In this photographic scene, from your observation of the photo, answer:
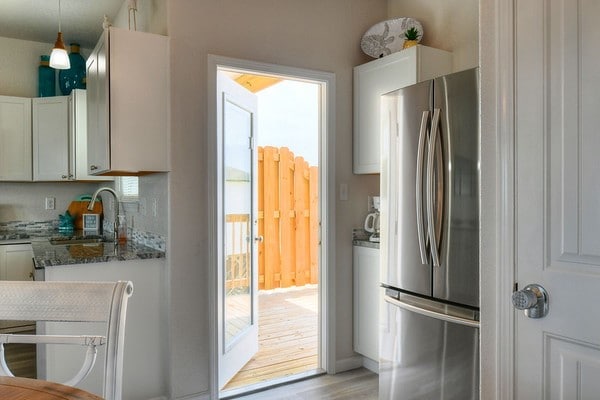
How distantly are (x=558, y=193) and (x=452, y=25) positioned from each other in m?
2.00

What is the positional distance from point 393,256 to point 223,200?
119 centimetres

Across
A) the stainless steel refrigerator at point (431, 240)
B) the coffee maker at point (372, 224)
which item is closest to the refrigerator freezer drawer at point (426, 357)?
the stainless steel refrigerator at point (431, 240)

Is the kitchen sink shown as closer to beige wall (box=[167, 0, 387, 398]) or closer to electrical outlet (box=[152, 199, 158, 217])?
electrical outlet (box=[152, 199, 158, 217])

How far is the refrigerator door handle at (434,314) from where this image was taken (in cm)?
196

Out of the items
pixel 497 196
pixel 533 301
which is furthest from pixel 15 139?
pixel 533 301

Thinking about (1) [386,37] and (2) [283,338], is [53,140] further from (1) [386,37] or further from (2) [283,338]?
(1) [386,37]

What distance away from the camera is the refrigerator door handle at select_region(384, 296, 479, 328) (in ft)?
6.42

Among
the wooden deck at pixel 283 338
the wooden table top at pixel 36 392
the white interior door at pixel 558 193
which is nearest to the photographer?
the wooden table top at pixel 36 392

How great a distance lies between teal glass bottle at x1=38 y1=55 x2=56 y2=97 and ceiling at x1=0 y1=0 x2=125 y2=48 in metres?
0.23

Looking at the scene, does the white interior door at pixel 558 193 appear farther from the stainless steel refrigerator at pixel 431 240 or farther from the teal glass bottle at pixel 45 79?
the teal glass bottle at pixel 45 79

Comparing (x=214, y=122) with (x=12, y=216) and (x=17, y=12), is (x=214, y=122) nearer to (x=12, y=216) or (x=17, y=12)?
(x=17, y=12)

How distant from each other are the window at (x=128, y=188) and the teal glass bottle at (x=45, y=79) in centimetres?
133

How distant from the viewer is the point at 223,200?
2.91m

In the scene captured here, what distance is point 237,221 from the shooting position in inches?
126
